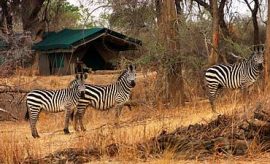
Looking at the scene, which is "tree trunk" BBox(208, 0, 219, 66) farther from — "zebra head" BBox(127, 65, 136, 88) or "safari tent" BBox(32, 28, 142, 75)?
"safari tent" BBox(32, 28, 142, 75)

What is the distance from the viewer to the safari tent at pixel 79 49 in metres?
29.2

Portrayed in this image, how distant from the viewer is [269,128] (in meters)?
10.1

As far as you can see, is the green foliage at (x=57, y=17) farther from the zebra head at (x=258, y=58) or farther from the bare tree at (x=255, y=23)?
the zebra head at (x=258, y=58)

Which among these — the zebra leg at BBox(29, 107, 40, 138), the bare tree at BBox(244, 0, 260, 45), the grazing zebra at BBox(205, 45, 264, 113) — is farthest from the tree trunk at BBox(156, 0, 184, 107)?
the bare tree at BBox(244, 0, 260, 45)

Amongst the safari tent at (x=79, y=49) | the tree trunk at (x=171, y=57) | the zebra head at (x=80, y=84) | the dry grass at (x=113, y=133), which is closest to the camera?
the dry grass at (x=113, y=133)

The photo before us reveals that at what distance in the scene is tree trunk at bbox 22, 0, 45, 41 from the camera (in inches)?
1305

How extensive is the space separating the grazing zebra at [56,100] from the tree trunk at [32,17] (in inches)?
728

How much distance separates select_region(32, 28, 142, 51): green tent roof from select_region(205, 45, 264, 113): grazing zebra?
41.3 feet

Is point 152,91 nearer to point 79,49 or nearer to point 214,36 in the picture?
point 214,36

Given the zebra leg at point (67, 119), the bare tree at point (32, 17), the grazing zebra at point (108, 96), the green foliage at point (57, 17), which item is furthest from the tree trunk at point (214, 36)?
the green foliage at point (57, 17)

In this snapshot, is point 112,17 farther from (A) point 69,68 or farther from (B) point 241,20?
(B) point 241,20

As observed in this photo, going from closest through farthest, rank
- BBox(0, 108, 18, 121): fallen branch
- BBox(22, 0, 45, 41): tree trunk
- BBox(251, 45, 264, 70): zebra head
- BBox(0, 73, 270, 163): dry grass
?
BBox(0, 73, 270, 163): dry grass
BBox(251, 45, 264, 70): zebra head
BBox(0, 108, 18, 121): fallen branch
BBox(22, 0, 45, 41): tree trunk

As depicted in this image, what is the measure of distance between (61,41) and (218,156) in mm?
21149

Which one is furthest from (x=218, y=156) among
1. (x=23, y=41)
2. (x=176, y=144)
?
(x=23, y=41)
